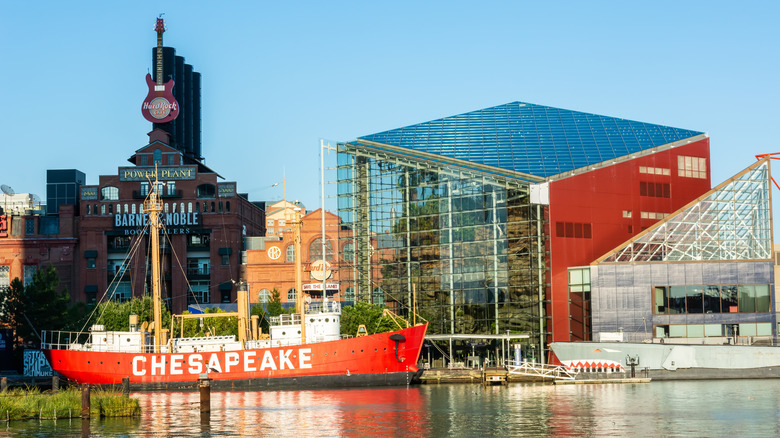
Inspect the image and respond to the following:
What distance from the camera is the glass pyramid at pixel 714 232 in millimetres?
89562

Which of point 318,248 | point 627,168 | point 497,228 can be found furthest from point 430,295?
point 318,248

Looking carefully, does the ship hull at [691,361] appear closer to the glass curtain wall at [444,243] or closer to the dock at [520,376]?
the dock at [520,376]

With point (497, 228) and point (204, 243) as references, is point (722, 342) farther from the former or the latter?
point (204, 243)

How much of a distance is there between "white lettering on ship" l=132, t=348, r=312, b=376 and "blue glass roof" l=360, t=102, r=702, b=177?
30.6m

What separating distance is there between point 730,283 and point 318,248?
57.2 m

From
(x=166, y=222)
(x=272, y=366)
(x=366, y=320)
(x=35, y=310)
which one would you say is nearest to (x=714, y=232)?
(x=366, y=320)

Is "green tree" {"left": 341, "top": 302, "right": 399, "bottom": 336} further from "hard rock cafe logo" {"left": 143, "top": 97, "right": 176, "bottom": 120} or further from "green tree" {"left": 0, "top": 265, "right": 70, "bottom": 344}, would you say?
"hard rock cafe logo" {"left": 143, "top": 97, "right": 176, "bottom": 120}

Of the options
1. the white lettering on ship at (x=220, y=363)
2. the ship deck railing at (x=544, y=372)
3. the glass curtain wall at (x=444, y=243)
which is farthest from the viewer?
the glass curtain wall at (x=444, y=243)

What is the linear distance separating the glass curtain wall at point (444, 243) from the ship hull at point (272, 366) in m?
17.3

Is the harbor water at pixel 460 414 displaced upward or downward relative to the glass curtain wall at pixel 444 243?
downward

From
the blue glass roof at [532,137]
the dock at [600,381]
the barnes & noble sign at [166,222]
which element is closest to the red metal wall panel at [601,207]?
the blue glass roof at [532,137]

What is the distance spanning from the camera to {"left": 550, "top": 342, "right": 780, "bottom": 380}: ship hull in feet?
273

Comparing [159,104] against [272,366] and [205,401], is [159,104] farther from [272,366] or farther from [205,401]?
[205,401]

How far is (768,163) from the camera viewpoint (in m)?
92.8
